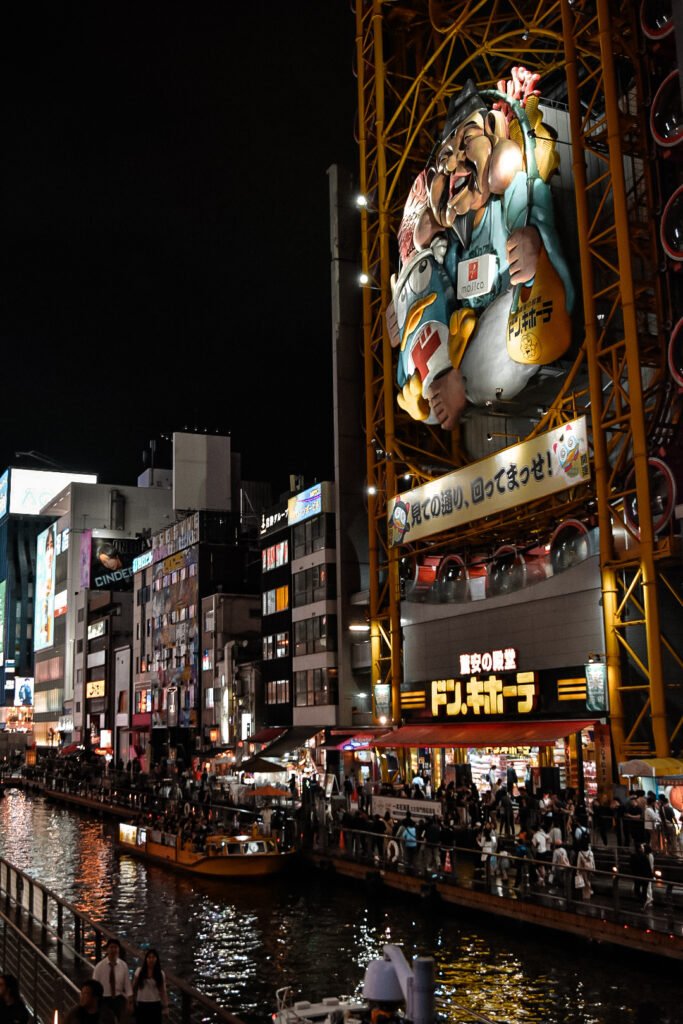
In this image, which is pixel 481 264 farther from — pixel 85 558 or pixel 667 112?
pixel 85 558

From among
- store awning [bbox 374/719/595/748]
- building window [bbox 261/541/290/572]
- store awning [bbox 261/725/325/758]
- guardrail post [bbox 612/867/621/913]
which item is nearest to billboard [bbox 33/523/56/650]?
building window [bbox 261/541/290/572]

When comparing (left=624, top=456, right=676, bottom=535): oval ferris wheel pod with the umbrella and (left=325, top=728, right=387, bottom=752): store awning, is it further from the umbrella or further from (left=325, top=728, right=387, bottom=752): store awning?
the umbrella

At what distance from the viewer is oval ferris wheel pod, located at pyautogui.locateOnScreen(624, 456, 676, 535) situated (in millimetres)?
37750

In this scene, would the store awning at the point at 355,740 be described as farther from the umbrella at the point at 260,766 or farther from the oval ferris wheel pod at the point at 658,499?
the oval ferris wheel pod at the point at 658,499

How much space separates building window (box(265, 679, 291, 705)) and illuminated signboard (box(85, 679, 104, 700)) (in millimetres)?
54705

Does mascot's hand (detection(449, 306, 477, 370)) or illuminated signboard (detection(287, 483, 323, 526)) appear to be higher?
mascot's hand (detection(449, 306, 477, 370))

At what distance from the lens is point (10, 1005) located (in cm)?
1311

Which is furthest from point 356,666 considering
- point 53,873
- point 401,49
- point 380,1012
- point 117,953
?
point 380,1012

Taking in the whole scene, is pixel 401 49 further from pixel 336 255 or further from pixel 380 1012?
pixel 380 1012

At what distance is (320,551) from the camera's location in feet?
218

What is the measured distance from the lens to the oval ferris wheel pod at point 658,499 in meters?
37.8

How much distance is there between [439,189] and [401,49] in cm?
1598

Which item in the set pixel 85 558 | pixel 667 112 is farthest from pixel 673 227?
pixel 85 558

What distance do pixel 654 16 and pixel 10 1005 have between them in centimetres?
4016
